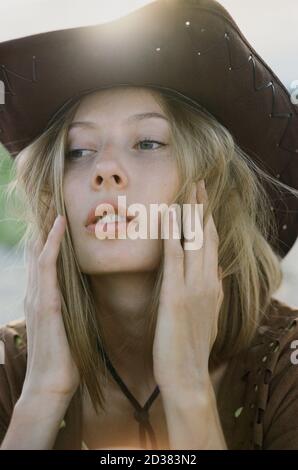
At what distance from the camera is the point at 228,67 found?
4.95 feet

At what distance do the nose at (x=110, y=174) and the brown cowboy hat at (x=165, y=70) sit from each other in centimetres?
18

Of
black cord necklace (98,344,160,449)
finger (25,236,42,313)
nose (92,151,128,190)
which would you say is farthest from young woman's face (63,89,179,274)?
black cord necklace (98,344,160,449)

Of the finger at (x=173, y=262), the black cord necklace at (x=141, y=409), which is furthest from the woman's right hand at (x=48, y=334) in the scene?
the finger at (x=173, y=262)

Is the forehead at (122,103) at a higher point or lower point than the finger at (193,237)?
higher

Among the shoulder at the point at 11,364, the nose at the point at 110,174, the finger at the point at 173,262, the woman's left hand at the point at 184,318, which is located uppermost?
the nose at the point at 110,174

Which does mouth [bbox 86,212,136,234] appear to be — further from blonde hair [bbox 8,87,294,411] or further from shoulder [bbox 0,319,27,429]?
shoulder [bbox 0,319,27,429]

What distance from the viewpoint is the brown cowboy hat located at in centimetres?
147

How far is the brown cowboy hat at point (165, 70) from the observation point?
57.7 inches

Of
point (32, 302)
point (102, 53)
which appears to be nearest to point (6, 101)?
point (102, 53)

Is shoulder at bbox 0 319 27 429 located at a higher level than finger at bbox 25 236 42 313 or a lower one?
lower

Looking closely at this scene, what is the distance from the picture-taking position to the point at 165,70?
149 centimetres

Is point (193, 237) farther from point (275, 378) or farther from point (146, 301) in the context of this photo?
point (275, 378)

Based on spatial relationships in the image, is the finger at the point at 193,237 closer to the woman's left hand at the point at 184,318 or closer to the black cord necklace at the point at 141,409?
the woman's left hand at the point at 184,318

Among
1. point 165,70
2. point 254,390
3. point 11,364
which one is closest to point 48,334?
point 11,364
